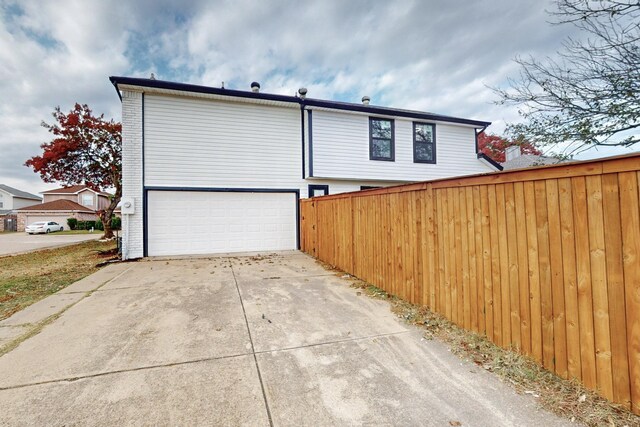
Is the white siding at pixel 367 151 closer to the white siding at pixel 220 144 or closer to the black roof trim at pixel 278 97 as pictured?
the black roof trim at pixel 278 97

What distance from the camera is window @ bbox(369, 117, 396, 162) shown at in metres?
10.1

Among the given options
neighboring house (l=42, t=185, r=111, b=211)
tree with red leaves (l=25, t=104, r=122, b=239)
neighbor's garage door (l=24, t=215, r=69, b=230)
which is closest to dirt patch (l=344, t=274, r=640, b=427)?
tree with red leaves (l=25, t=104, r=122, b=239)

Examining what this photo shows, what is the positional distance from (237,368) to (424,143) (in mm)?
10582

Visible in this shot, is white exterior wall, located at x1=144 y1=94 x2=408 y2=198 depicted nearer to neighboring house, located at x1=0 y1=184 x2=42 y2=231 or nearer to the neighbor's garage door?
the neighbor's garage door

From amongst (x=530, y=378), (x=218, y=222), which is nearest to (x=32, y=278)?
(x=218, y=222)

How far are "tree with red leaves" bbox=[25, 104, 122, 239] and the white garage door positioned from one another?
24.5ft

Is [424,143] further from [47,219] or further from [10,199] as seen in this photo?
[10,199]

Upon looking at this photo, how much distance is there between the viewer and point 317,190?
9.73 metres

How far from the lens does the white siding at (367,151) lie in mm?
9555

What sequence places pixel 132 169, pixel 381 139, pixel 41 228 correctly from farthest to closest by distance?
pixel 41 228 < pixel 381 139 < pixel 132 169

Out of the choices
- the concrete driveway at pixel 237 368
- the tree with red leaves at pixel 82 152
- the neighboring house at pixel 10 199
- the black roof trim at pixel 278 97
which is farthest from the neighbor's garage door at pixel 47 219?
the concrete driveway at pixel 237 368

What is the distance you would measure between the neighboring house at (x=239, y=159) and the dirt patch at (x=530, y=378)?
6776mm

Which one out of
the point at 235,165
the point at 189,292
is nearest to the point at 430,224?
the point at 189,292

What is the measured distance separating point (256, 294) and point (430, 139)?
946 centimetres
